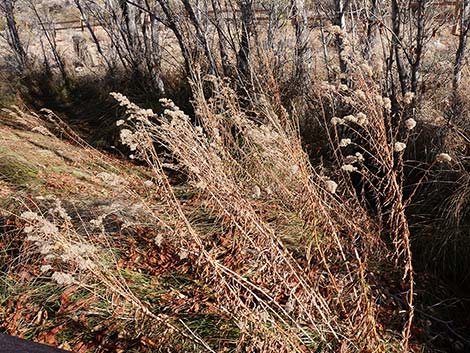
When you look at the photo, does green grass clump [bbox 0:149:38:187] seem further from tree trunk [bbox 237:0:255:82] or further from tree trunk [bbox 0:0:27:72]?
tree trunk [bbox 0:0:27:72]

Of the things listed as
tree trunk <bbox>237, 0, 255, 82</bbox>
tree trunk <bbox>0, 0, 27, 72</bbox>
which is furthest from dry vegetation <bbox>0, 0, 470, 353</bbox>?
tree trunk <bbox>0, 0, 27, 72</bbox>

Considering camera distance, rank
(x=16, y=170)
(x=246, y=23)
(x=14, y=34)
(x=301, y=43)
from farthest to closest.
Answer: (x=14, y=34) → (x=301, y=43) → (x=246, y=23) → (x=16, y=170)

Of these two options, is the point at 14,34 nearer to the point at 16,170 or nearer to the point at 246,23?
the point at 16,170

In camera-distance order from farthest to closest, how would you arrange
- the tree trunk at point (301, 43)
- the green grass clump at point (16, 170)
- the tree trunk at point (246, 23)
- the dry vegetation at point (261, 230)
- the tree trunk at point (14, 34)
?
the tree trunk at point (14, 34), the tree trunk at point (301, 43), the tree trunk at point (246, 23), the green grass clump at point (16, 170), the dry vegetation at point (261, 230)

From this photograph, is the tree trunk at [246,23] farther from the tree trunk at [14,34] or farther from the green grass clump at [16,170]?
the tree trunk at [14,34]

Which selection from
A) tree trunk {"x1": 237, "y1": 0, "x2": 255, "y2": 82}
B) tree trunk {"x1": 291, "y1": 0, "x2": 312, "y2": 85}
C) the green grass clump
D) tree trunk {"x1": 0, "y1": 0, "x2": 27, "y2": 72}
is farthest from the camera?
tree trunk {"x1": 0, "y1": 0, "x2": 27, "y2": 72}

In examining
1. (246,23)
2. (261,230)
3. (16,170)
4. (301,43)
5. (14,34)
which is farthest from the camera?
(14,34)

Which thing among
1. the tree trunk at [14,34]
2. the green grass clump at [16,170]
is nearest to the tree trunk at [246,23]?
the green grass clump at [16,170]

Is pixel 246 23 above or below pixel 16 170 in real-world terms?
above

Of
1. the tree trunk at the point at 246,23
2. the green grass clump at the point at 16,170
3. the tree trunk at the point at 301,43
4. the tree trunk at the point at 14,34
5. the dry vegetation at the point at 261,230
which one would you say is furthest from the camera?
the tree trunk at the point at 14,34

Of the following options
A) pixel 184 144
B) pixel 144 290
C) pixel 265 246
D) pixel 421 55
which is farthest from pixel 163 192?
pixel 421 55

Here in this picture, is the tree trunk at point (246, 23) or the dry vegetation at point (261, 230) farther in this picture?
the tree trunk at point (246, 23)

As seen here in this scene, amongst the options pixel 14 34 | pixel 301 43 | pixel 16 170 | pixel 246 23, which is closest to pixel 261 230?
pixel 16 170

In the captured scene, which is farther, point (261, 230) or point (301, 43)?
point (301, 43)
